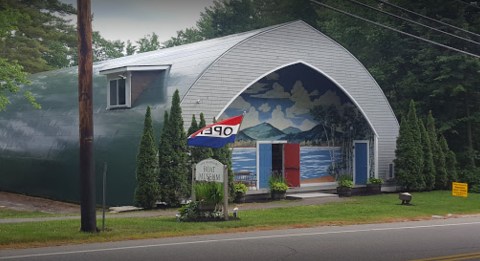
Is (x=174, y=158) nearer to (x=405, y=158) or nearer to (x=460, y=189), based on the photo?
(x=460, y=189)

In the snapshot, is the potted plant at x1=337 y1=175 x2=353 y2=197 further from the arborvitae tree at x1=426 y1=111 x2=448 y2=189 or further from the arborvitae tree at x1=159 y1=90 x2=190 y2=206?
the arborvitae tree at x1=159 y1=90 x2=190 y2=206

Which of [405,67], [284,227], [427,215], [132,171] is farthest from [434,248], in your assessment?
[405,67]

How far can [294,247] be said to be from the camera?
12.5 meters

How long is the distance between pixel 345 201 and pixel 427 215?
4356mm

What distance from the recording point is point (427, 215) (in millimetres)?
20344

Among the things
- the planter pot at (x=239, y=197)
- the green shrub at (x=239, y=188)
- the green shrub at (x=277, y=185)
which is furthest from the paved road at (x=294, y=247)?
the green shrub at (x=277, y=185)

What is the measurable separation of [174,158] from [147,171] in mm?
1126

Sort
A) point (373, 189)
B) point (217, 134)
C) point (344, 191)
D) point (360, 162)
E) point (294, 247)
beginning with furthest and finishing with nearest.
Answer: point (360, 162)
point (373, 189)
point (344, 191)
point (217, 134)
point (294, 247)

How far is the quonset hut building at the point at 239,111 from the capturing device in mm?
24078

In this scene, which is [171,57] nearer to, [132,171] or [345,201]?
[132,171]

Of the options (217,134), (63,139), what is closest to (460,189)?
(217,134)

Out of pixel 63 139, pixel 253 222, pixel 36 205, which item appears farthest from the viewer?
pixel 63 139

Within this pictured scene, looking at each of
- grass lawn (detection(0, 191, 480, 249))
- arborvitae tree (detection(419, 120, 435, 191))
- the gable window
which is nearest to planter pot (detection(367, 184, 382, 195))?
arborvitae tree (detection(419, 120, 435, 191))

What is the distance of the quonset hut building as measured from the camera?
79.0 ft
